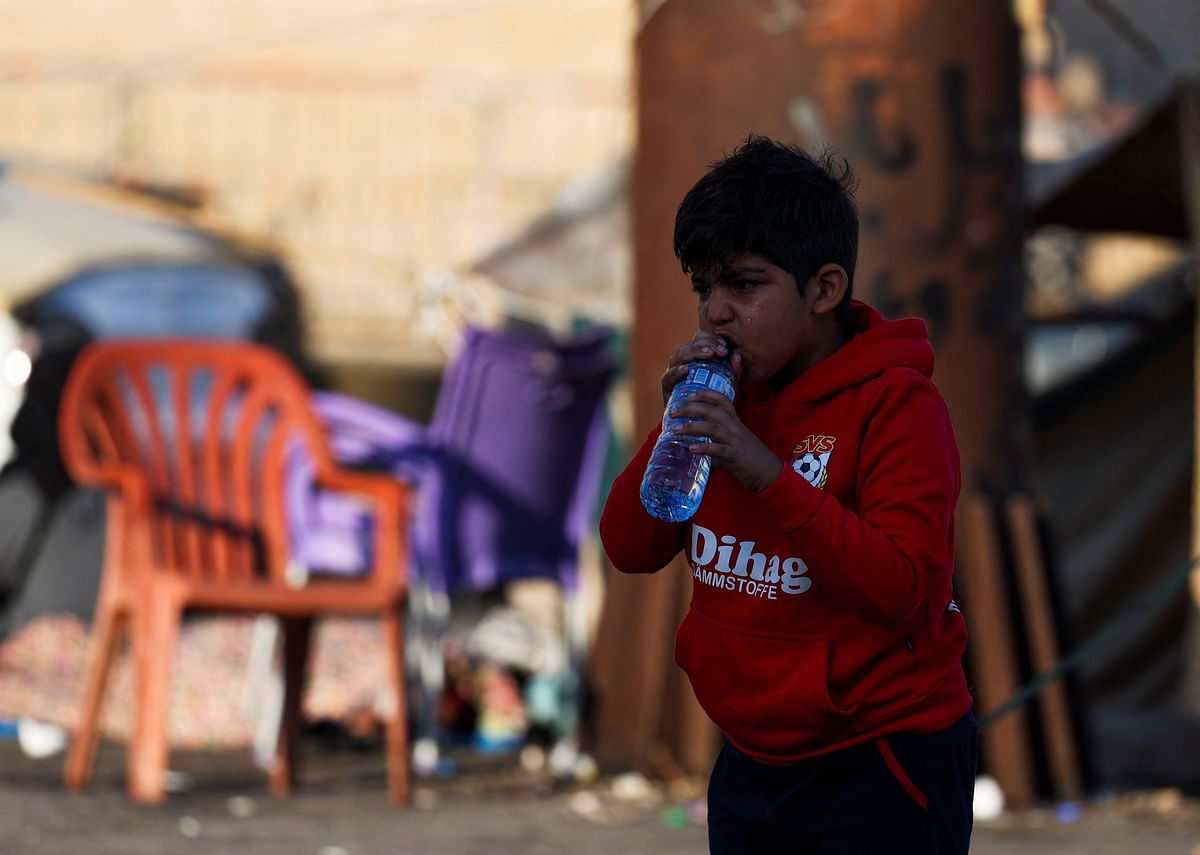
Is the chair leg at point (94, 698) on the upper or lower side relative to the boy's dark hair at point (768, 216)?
lower

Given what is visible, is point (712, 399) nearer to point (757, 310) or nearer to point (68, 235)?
point (757, 310)

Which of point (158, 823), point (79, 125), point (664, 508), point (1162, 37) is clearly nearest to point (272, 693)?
point (158, 823)

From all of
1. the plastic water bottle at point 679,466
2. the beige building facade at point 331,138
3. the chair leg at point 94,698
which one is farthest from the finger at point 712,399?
the beige building facade at point 331,138

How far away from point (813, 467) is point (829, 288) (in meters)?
0.20

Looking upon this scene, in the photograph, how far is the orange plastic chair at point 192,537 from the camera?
4.55m

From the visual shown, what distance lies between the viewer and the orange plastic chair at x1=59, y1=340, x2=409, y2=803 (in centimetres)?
455

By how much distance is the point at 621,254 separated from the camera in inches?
285

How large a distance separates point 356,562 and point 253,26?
29.1 feet

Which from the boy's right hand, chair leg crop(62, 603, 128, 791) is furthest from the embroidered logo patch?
chair leg crop(62, 603, 128, 791)

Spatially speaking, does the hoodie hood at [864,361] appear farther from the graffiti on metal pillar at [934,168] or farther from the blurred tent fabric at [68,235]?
the blurred tent fabric at [68,235]

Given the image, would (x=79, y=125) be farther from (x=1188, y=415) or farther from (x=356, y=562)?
(x=1188, y=415)

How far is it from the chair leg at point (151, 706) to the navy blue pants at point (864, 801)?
9.32ft

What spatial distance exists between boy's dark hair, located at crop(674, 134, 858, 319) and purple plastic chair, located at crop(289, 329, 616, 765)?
342 cm

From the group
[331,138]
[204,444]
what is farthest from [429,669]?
[331,138]
